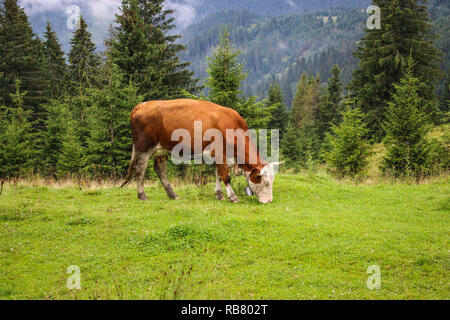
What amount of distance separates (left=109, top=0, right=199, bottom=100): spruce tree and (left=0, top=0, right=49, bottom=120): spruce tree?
559 inches

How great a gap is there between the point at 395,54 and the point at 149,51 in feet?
68.0

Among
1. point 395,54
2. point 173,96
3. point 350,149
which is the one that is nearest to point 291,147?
point 395,54

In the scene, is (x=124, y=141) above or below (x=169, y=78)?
below

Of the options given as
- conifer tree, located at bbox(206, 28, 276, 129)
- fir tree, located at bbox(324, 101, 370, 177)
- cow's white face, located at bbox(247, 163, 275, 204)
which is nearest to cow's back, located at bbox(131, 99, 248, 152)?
cow's white face, located at bbox(247, 163, 275, 204)

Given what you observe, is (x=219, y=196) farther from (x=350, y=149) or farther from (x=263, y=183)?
(x=350, y=149)

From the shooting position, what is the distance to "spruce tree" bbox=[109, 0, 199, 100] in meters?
23.1

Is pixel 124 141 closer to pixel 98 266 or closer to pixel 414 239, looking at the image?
pixel 98 266

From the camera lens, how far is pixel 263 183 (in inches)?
371

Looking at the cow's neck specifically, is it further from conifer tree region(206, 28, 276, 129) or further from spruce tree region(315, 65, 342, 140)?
spruce tree region(315, 65, 342, 140)

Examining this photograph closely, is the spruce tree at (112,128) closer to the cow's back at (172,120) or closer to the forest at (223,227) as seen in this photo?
the forest at (223,227)

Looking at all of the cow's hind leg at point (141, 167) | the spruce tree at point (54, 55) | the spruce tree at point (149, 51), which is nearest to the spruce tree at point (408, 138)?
the cow's hind leg at point (141, 167)
